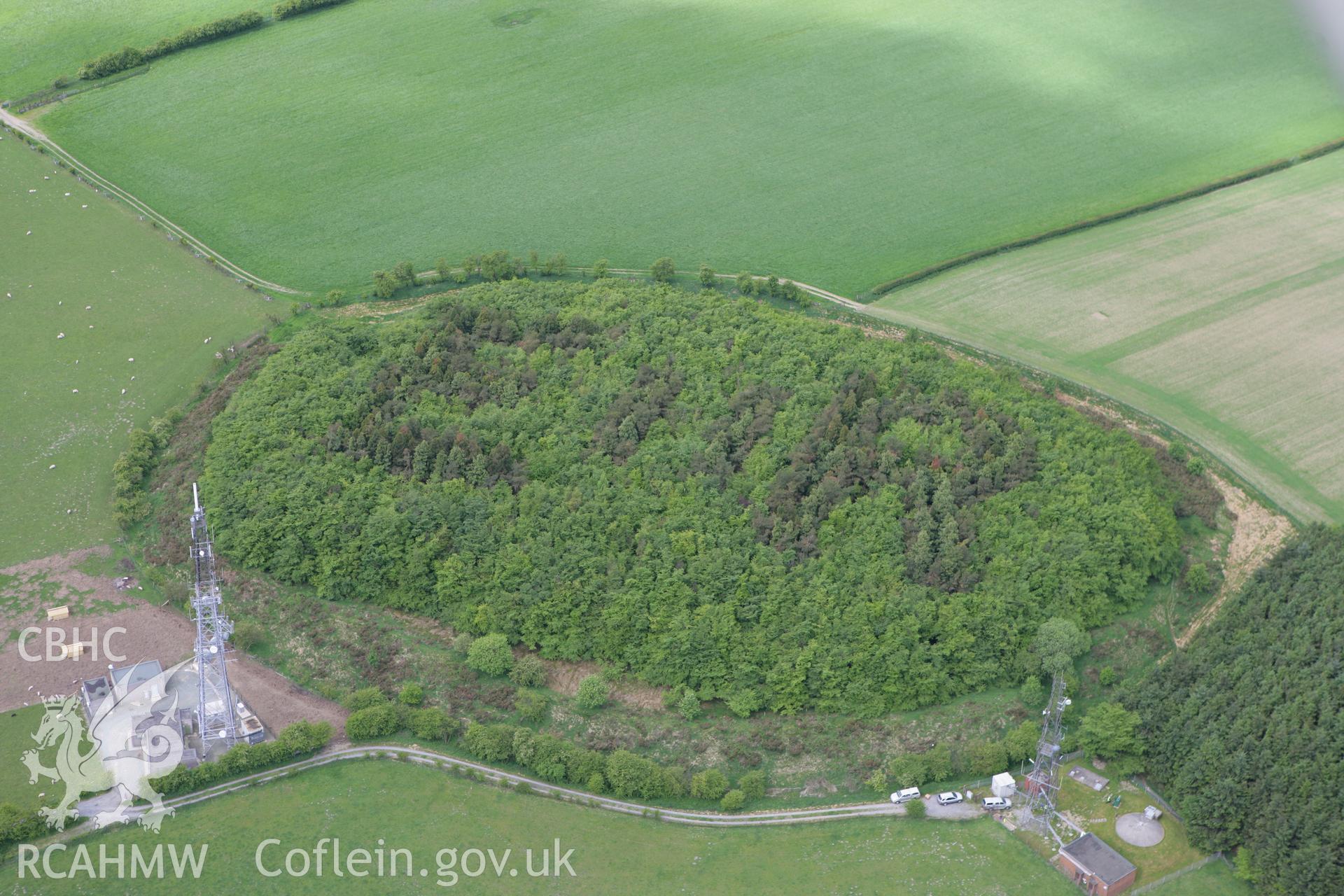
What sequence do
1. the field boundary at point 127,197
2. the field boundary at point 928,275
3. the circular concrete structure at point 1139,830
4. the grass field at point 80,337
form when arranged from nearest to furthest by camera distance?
1. the circular concrete structure at point 1139,830
2. the grass field at point 80,337
3. the field boundary at point 928,275
4. the field boundary at point 127,197

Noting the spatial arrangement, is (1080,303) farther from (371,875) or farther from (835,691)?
(371,875)

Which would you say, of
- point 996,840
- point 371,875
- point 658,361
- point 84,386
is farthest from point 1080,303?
point 84,386

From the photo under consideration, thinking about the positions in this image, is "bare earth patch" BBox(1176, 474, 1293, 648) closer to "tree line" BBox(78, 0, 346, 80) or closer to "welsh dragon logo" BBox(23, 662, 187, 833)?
"welsh dragon logo" BBox(23, 662, 187, 833)

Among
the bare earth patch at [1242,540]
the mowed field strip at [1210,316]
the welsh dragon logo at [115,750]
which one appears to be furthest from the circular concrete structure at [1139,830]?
the welsh dragon logo at [115,750]

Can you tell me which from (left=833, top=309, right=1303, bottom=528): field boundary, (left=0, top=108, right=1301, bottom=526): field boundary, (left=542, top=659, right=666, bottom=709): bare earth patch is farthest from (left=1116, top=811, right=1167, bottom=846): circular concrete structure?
(left=0, top=108, right=1301, bottom=526): field boundary

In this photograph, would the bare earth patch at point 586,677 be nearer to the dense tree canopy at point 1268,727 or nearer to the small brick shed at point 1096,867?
the small brick shed at point 1096,867

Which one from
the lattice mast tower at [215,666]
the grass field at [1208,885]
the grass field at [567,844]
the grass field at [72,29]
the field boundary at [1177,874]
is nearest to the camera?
the grass field at [1208,885]

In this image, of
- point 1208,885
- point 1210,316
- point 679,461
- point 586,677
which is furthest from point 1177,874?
point 1210,316

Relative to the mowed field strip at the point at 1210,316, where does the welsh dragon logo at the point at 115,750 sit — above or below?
below
